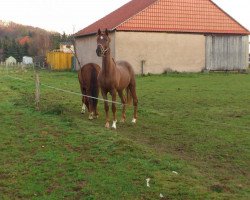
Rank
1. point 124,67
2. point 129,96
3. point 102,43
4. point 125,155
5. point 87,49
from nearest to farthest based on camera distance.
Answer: point 125,155, point 102,43, point 124,67, point 129,96, point 87,49

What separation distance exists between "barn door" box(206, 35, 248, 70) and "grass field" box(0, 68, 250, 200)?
22480mm

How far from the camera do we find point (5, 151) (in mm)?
7980

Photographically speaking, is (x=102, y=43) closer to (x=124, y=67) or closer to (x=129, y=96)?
(x=124, y=67)

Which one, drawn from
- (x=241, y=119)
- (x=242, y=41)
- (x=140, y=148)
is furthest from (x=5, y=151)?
(x=242, y=41)

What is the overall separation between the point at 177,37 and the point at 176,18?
160cm

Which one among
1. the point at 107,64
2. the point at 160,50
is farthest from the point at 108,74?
the point at 160,50

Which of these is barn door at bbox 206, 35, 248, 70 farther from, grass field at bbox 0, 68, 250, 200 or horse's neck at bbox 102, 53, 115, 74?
horse's neck at bbox 102, 53, 115, 74

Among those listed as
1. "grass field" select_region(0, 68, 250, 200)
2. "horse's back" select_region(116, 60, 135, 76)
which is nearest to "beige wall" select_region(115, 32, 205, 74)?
"grass field" select_region(0, 68, 250, 200)

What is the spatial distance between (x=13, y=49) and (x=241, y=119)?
80.5 m

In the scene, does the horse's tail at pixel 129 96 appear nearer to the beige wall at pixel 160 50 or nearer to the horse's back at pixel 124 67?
the horse's back at pixel 124 67

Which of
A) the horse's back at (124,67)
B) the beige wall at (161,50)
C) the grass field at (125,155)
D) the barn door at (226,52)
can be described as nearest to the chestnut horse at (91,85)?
the grass field at (125,155)

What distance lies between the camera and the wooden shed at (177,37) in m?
32.9

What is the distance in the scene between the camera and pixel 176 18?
34.8 meters

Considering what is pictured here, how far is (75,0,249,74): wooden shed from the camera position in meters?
32.9
